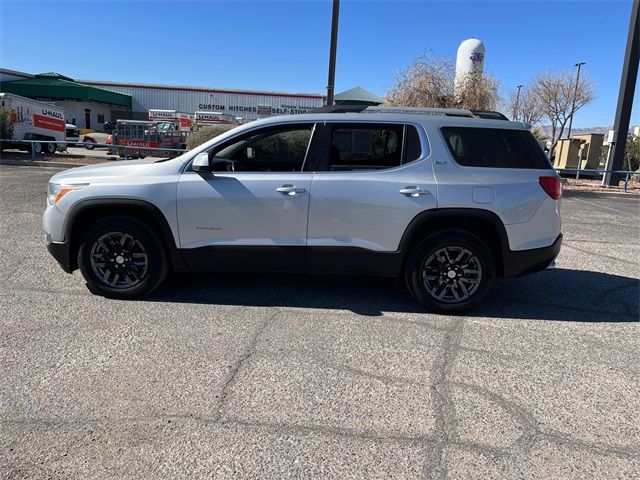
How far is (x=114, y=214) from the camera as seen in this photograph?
464 cm

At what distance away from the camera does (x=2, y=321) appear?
416 cm

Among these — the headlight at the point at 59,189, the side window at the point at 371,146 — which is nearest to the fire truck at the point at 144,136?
the headlight at the point at 59,189

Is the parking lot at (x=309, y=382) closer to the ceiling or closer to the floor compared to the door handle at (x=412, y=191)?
closer to the floor

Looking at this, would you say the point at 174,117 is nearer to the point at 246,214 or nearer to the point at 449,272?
the point at 246,214

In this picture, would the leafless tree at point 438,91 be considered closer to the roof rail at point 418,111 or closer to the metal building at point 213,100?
the roof rail at point 418,111

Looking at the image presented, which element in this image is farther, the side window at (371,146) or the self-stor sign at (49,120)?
the self-stor sign at (49,120)

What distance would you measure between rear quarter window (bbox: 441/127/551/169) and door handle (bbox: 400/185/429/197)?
1.54 ft

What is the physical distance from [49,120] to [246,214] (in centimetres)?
2556

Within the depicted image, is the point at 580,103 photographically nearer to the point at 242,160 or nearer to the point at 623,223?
the point at 623,223

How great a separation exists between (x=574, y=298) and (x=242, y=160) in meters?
3.81

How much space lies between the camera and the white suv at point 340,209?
446 cm

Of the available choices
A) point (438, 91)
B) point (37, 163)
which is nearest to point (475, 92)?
point (438, 91)

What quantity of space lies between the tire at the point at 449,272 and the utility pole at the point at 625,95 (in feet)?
51.3

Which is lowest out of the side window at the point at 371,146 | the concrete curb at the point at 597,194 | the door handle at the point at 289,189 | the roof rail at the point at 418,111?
the concrete curb at the point at 597,194
